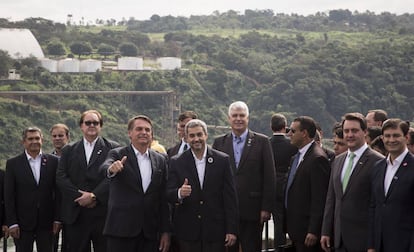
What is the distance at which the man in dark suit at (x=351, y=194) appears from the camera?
6.18 metres

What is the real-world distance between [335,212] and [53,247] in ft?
9.78

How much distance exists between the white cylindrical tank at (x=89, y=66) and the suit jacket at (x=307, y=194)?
57757 millimetres

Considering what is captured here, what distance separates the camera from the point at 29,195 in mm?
7367

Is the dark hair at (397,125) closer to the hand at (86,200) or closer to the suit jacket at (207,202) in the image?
the suit jacket at (207,202)

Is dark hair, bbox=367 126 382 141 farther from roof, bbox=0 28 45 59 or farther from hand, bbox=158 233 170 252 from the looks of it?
roof, bbox=0 28 45 59

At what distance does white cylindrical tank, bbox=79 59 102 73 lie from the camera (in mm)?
64125

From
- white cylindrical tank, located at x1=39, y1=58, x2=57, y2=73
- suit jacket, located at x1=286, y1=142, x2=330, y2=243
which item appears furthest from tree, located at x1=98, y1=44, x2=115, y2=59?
suit jacket, located at x1=286, y1=142, x2=330, y2=243

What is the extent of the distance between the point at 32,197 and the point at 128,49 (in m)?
70.7

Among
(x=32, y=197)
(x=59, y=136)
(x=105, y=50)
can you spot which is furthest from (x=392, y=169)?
(x=105, y=50)

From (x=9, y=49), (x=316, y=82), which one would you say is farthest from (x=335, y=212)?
(x=9, y=49)

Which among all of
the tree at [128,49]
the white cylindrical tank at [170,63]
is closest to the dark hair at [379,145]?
the white cylindrical tank at [170,63]

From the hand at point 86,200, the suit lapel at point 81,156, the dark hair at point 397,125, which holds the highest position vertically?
the dark hair at point 397,125

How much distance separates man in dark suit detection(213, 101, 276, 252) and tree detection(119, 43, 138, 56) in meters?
70.3

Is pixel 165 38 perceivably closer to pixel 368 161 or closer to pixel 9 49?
pixel 9 49
